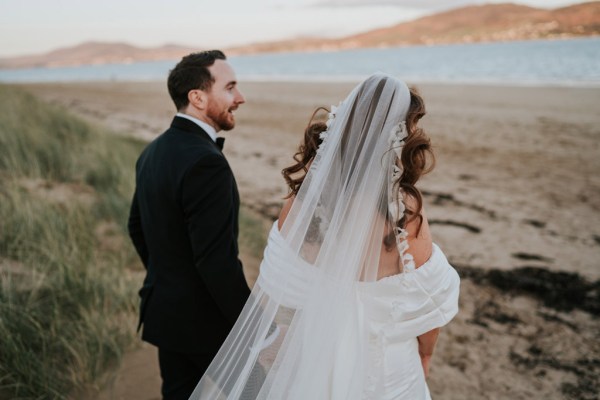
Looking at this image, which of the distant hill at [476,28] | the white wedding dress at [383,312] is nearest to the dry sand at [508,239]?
the white wedding dress at [383,312]

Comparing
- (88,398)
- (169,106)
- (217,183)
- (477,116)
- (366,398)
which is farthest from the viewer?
(169,106)

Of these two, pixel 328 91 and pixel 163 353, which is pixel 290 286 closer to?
pixel 163 353

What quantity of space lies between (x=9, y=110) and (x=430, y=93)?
64.0 feet

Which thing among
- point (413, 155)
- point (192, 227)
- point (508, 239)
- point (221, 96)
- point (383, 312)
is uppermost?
point (221, 96)

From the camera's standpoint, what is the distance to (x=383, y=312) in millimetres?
1657

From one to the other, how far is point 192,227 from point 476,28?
142 metres

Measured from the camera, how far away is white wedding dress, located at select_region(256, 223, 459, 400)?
164 cm

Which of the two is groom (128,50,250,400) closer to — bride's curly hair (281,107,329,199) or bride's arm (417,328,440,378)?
bride's curly hair (281,107,329,199)

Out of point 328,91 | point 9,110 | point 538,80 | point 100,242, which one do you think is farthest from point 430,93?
point 100,242

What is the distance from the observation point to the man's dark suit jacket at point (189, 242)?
1.87 metres

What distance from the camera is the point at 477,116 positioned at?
596 inches

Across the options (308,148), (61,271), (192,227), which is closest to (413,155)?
(308,148)

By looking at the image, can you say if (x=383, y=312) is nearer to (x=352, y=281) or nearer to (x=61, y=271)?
(x=352, y=281)

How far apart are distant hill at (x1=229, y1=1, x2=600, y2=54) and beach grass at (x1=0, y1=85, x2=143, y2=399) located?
159 ft
